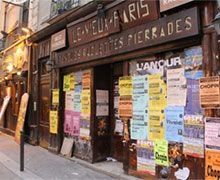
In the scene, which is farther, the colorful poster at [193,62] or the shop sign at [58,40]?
the shop sign at [58,40]

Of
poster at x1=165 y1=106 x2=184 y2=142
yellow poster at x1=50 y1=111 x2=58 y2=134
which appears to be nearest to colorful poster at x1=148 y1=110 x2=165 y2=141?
poster at x1=165 y1=106 x2=184 y2=142

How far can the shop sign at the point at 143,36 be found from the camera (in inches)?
284

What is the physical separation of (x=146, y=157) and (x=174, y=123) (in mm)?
1103

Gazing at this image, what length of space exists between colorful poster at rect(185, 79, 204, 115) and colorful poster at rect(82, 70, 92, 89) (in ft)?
12.9

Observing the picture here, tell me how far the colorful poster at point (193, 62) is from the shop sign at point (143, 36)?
30 centimetres

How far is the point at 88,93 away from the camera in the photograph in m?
10.9

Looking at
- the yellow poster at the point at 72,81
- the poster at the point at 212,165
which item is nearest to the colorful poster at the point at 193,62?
the poster at the point at 212,165

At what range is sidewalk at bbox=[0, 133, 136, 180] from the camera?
9211mm

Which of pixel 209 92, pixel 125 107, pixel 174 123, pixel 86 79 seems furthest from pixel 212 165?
pixel 86 79

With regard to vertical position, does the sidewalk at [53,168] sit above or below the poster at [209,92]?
below

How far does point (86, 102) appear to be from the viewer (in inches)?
434

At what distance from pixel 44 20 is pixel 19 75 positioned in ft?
11.3

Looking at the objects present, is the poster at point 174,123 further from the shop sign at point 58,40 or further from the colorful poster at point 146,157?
the shop sign at point 58,40

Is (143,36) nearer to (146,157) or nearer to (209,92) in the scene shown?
(209,92)
